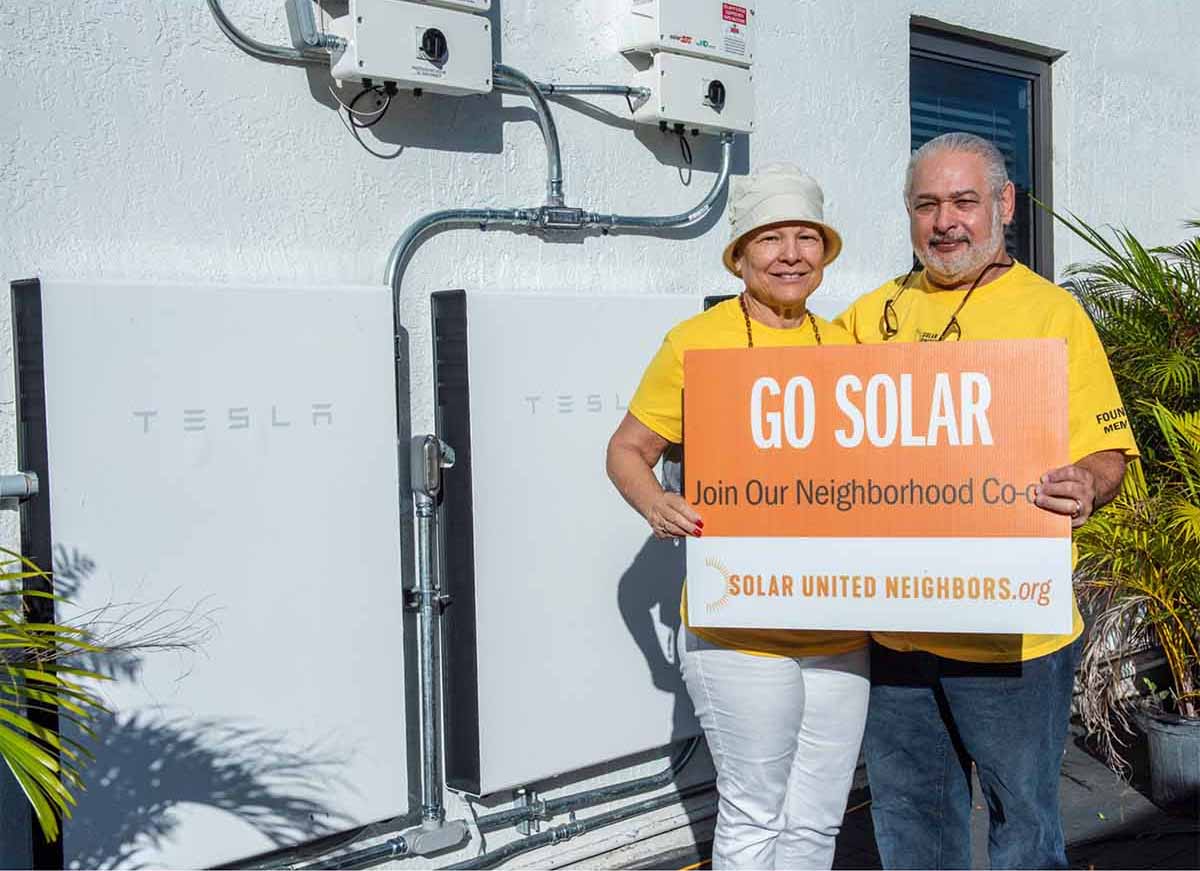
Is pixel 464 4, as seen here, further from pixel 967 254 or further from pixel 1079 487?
pixel 1079 487

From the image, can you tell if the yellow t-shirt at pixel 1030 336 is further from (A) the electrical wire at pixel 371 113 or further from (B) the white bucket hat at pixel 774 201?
(A) the electrical wire at pixel 371 113

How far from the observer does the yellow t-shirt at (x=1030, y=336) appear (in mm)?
2383

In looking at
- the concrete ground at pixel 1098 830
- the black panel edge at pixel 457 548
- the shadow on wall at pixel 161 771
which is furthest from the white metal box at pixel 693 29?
the concrete ground at pixel 1098 830

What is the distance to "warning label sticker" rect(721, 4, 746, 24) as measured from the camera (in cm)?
370

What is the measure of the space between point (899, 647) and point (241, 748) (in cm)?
141

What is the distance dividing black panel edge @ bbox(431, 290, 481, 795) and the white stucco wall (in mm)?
81

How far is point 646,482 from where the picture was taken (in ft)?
8.27

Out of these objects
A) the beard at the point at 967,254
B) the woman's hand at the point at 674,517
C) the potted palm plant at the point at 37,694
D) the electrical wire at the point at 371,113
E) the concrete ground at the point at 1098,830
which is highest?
the electrical wire at the point at 371,113

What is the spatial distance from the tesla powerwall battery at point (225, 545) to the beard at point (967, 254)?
49.7 inches

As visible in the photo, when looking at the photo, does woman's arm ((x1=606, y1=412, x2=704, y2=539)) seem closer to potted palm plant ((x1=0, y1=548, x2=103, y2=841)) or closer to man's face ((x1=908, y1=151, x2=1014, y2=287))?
man's face ((x1=908, y1=151, x2=1014, y2=287))

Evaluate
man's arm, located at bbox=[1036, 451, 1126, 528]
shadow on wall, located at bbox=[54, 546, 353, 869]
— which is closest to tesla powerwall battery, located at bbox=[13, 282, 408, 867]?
shadow on wall, located at bbox=[54, 546, 353, 869]

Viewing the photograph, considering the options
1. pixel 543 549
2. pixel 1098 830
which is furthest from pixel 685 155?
pixel 1098 830

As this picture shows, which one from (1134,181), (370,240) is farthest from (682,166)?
(1134,181)

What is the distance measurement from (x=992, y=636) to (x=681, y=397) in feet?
2.43
